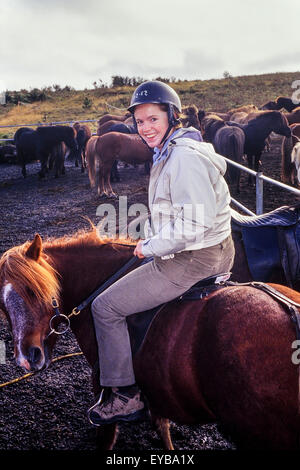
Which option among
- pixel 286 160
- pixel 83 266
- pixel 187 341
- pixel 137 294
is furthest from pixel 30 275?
pixel 286 160

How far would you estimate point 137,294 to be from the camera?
1.97 metres

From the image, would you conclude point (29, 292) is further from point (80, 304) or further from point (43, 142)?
point (43, 142)

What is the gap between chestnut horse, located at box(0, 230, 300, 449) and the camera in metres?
1.55

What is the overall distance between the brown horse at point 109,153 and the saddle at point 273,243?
29.1 feet

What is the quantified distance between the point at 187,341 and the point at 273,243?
1.12 meters

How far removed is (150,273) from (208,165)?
0.70 metres

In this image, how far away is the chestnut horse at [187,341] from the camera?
1550mm

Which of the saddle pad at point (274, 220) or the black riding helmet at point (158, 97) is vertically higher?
the black riding helmet at point (158, 97)

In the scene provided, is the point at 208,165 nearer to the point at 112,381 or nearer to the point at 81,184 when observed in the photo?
the point at 112,381

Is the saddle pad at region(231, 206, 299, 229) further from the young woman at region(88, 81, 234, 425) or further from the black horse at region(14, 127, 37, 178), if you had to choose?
the black horse at region(14, 127, 37, 178)

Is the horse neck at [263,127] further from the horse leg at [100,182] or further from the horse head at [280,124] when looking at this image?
the horse leg at [100,182]

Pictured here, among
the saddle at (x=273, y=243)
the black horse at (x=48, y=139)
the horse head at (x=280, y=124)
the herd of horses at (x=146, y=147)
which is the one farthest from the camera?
the black horse at (x=48, y=139)

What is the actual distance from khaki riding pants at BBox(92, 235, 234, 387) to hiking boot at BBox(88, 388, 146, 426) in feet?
0.35

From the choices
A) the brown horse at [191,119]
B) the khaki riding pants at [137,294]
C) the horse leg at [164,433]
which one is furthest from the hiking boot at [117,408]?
the brown horse at [191,119]
